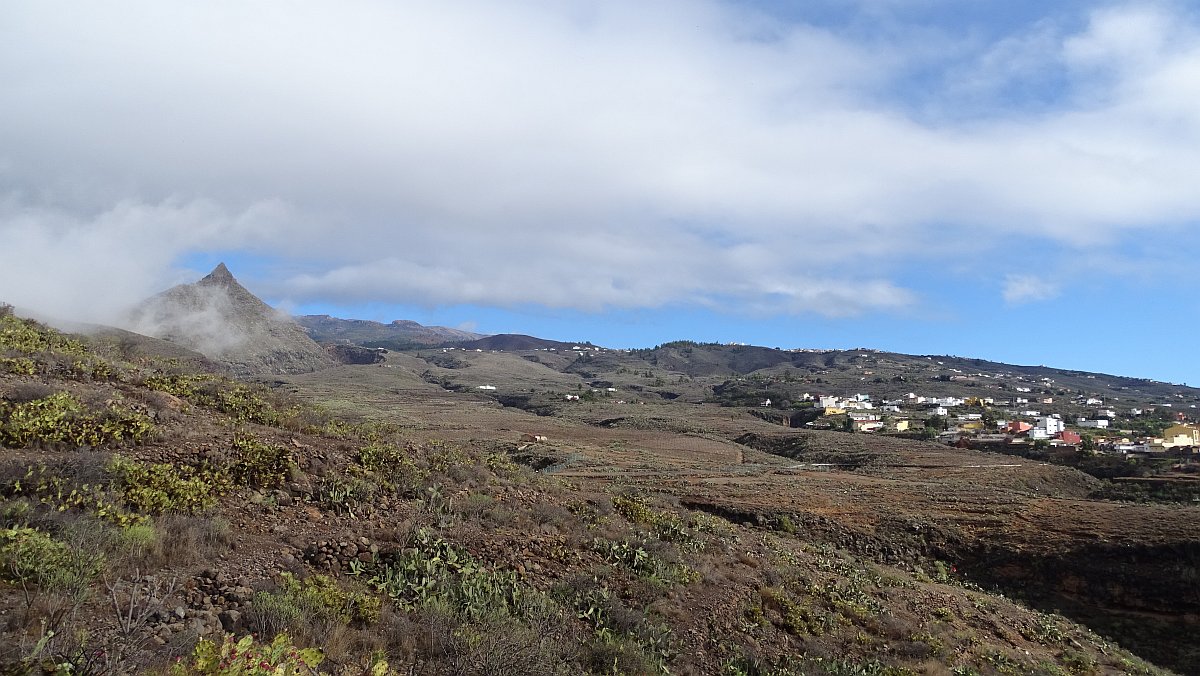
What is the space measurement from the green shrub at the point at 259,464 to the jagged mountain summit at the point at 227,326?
87414mm

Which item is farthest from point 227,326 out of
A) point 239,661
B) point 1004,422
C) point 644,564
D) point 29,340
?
point 239,661

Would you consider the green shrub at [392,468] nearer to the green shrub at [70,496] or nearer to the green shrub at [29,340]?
the green shrub at [70,496]

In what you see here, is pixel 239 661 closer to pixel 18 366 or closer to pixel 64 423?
pixel 64 423

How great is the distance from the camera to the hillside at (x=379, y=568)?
5750 mm

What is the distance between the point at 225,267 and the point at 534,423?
3352 inches

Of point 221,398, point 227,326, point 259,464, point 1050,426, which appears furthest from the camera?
point 227,326

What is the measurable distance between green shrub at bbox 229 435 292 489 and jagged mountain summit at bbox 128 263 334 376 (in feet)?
287

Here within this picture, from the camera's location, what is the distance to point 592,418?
266 feet

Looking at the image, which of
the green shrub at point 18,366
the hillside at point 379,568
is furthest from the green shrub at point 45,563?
the green shrub at point 18,366

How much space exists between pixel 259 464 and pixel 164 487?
5.41 ft

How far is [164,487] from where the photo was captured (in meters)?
8.42

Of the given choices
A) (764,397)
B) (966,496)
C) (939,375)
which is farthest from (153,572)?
(939,375)

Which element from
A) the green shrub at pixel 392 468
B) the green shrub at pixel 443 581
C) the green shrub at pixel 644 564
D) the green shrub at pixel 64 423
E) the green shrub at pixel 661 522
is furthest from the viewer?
the green shrub at pixel 661 522

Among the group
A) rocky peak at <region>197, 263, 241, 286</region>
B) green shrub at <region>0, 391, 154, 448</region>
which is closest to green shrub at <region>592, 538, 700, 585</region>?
green shrub at <region>0, 391, 154, 448</region>
